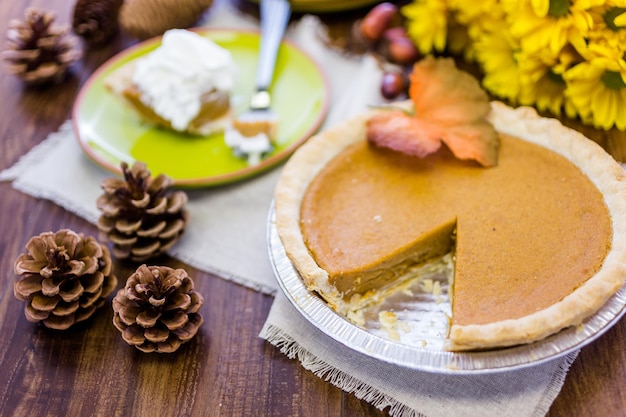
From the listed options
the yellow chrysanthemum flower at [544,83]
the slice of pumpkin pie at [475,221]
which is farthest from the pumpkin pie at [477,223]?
the yellow chrysanthemum flower at [544,83]

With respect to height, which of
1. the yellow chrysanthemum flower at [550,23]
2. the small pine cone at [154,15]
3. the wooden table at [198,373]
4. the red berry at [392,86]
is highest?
the yellow chrysanthemum flower at [550,23]

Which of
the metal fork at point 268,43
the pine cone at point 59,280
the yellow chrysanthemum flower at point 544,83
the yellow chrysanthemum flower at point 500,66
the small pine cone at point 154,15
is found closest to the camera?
the pine cone at point 59,280

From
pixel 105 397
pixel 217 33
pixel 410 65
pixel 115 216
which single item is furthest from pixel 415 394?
pixel 217 33

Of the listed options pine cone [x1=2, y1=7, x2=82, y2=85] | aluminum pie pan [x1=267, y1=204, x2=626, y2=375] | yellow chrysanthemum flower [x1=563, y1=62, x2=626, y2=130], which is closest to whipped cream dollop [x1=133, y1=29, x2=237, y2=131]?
pine cone [x1=2, y1=7, x2=82, y2=85]

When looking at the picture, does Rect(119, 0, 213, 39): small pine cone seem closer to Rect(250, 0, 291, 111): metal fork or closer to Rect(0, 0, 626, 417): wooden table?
Rect(250, 0, 291, 111): metal fork

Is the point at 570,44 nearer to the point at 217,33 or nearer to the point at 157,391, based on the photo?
the point at 217,33

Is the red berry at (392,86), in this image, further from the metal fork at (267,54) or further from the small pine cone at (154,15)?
the small pine cone at (154,15)
